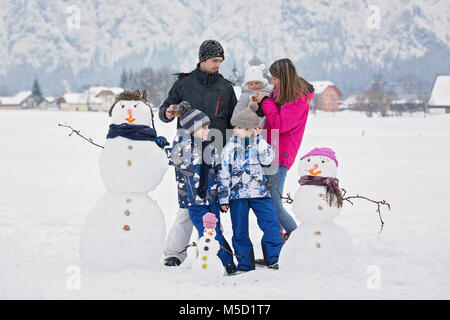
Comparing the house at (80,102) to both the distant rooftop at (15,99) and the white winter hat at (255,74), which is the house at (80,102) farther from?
the white winter hat at (255,74)

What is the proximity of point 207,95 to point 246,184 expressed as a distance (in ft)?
3.02

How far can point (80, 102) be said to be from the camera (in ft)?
262

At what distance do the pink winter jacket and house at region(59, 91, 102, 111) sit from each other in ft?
242

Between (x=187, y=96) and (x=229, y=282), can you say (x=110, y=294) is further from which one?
(x=187, y=96)

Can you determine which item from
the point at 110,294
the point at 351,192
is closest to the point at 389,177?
the point at 351,192

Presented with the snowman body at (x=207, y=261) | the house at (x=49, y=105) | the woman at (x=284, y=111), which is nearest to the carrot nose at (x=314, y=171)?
the woman at (x=284, y=111)

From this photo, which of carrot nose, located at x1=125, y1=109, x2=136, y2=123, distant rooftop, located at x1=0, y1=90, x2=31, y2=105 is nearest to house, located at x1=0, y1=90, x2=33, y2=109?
distant rooftop, located at x1=0, y1=90, x2=31, y2=105

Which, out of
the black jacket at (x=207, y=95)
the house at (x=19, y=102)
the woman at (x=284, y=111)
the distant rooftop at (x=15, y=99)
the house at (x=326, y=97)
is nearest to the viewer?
the woman at (x=284, y=111)

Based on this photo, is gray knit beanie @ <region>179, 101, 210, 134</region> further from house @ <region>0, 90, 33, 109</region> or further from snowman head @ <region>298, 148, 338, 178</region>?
house @ <region>0, 90, 33, 109</region>

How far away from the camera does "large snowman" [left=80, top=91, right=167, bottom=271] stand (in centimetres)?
429

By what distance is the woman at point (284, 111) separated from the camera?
4.62 meters

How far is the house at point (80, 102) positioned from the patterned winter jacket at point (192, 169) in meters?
73.8

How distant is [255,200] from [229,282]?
29.8 inches

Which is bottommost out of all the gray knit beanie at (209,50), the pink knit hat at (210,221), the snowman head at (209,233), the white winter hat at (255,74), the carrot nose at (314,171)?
the snowman head at (209,233)
